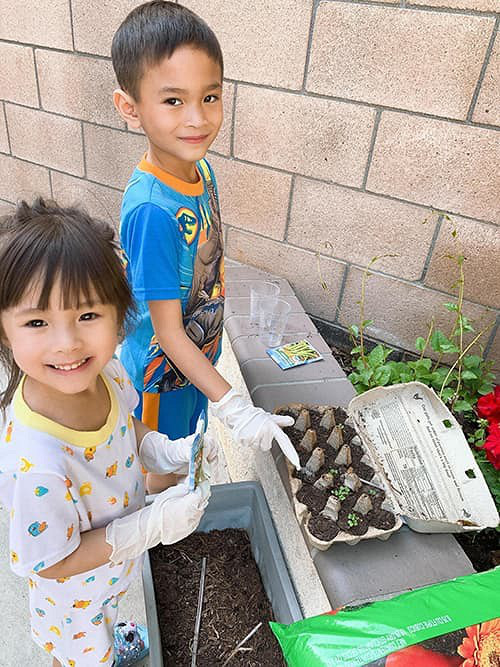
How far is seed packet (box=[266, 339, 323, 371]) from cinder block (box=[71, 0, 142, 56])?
5.57 feet

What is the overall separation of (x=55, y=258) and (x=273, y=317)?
1.29m

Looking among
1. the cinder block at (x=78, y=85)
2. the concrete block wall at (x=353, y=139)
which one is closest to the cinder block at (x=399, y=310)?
the concrete block wall at (x=353, y=139)

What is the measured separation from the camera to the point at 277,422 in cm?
135

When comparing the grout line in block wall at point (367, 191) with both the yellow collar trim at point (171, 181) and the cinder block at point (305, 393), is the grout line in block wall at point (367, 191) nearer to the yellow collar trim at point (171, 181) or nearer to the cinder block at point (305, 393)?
the cinder block at point (305, 393)

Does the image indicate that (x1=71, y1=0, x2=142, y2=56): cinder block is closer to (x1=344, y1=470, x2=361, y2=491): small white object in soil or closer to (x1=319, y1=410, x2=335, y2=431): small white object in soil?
(x1=319, y1=410, x2=335, y2=431): small white object in soil

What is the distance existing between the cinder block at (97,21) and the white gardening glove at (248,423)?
78.5 inches

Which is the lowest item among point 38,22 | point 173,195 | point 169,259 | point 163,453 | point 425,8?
point 163,453

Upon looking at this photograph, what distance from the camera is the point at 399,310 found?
6.72ft

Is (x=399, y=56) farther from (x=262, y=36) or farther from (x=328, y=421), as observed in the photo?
(x=328, y=421)

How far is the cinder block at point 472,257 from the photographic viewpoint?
177 centimetres

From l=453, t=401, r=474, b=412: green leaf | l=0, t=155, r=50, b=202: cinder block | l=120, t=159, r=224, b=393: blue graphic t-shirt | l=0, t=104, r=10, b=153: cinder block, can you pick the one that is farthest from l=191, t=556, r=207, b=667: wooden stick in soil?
l=0, t=104, r=10, b=153: cinder block

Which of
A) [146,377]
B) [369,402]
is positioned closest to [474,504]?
[369,402]

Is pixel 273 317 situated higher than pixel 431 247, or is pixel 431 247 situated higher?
pixel 431 247

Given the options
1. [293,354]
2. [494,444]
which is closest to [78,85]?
[293,354]
